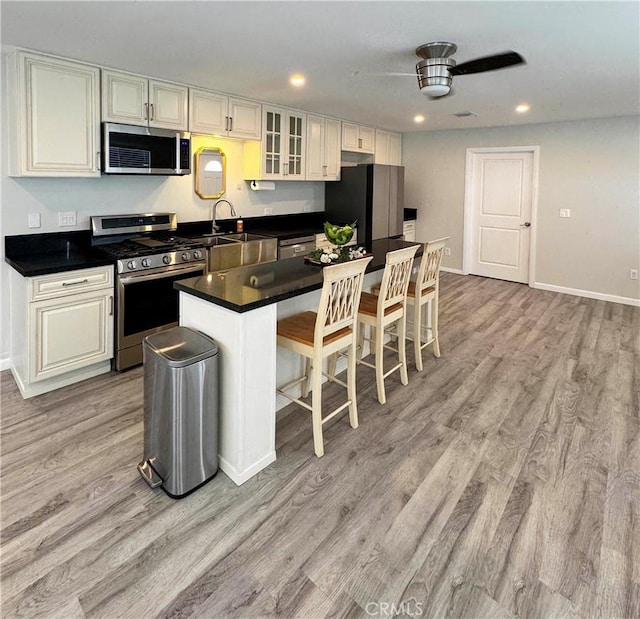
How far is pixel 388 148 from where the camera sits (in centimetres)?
719

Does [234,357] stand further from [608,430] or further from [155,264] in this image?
[608,430]

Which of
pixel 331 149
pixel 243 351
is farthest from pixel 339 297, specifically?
pixel 331 149

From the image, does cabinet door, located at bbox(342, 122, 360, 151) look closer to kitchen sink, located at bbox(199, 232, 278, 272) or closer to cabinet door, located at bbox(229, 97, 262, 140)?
cabinet door, located at bbox(229, 97, 262, 140)

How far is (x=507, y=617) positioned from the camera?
5.31 ft

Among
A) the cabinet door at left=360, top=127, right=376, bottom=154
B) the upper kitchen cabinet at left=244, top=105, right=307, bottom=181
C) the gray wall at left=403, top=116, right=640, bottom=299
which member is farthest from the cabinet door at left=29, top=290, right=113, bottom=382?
the gray wall at left=403, top=116, right=640, bottom=299

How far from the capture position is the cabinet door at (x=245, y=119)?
4.40 meters

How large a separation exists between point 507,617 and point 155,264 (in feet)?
10.5

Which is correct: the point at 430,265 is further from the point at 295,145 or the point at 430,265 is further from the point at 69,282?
the point at 69,282

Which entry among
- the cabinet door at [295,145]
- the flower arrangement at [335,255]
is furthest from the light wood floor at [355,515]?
the cabinet door at [295,145]

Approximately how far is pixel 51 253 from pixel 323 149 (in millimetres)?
3431

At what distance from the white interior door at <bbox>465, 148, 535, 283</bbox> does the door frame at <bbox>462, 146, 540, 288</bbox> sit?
0.02 meters

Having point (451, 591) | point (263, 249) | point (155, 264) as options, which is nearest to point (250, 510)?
point (451, 591)

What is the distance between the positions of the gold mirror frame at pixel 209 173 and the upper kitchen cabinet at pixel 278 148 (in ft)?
1.03

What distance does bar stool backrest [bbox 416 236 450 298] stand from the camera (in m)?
3.54
